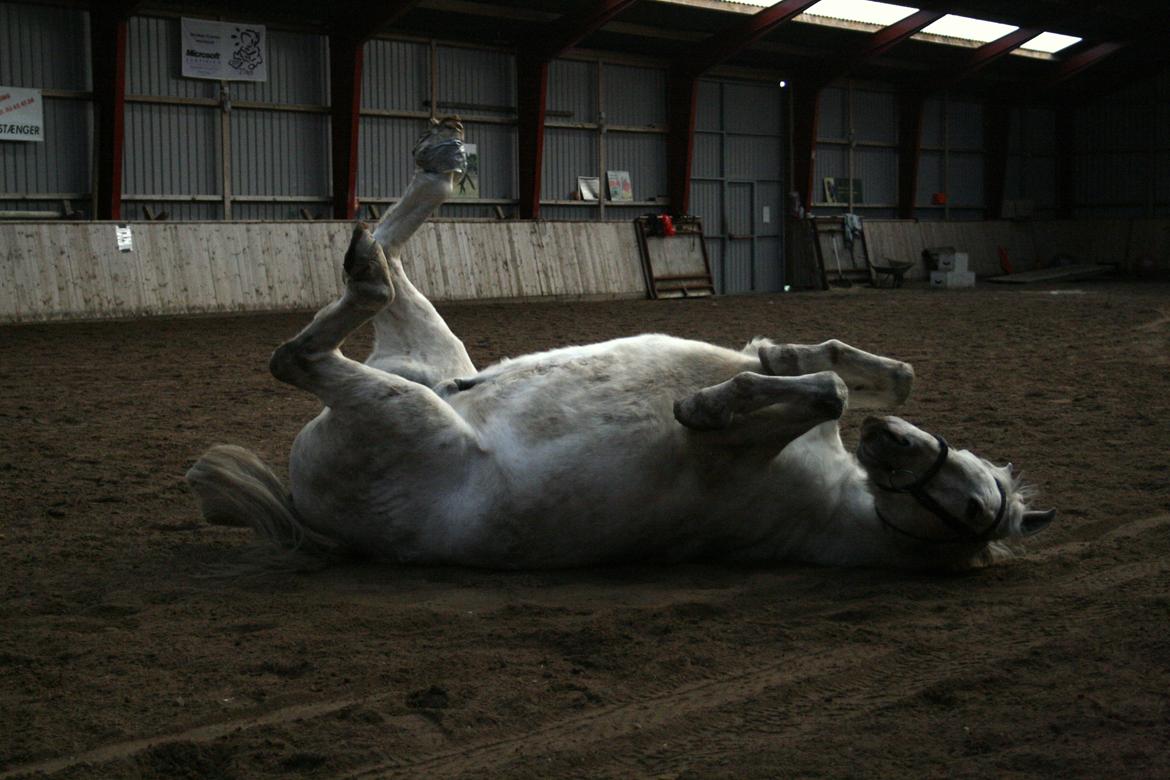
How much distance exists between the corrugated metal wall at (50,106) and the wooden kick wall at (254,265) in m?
2.72

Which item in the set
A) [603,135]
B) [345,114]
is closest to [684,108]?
[603,135]

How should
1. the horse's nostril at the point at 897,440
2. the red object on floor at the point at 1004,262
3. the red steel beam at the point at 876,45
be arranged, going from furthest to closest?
the red object on floor at the point at 1004,262, the red steel beam at the point at 876,45, the horse's nostril at the point at 897,440

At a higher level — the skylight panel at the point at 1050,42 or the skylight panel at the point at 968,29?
the skylight panel at the point at 1050,42

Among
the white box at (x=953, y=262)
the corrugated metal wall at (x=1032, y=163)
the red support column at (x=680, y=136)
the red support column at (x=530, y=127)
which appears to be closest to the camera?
the red support column at (x=530, y=127)

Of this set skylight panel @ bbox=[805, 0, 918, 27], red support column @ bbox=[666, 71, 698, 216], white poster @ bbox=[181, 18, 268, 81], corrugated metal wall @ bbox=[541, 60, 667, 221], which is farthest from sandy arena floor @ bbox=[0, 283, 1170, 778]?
skylight panel @ bbox=[805, 0, 918, 27]

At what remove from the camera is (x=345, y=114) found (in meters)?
23.2

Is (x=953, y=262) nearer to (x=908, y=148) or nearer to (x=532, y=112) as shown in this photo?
(x=908, y=148)

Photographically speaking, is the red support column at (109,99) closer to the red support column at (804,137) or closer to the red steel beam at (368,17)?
the red steel beam at (368,17)

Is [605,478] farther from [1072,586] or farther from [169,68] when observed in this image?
[169,68]

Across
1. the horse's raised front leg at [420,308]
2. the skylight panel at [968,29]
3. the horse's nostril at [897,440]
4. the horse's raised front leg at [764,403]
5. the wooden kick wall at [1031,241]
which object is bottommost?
the horse's nostril at [897,440]

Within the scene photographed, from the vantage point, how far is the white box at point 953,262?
107ft

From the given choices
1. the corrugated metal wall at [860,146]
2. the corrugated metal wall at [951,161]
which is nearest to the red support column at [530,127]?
the corrugated metal wall at [860,146]

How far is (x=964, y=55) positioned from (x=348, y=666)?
34.0 meters

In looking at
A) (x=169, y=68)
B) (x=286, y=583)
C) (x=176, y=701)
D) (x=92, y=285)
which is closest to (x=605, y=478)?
(x=286, y=583)
